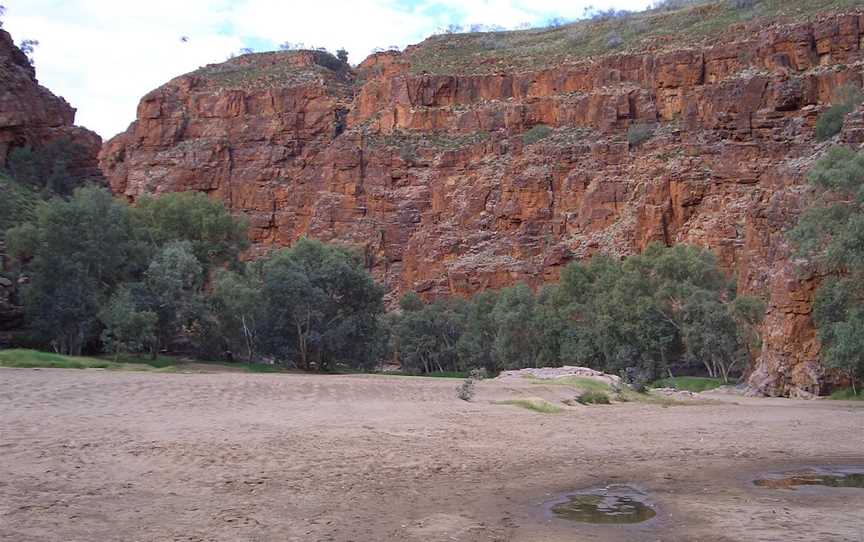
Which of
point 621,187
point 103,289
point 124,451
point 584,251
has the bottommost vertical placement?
point 124,451

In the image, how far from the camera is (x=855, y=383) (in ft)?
95.8

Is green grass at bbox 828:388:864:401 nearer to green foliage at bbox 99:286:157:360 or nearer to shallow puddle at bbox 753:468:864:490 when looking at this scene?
shallow puddle at bbox 753:468:864:490

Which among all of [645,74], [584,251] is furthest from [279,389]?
[645,74]

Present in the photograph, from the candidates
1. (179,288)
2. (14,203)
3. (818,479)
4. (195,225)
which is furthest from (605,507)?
(195,225)

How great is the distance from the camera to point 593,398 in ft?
78.2

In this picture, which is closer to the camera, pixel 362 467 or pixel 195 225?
pixel 362 467

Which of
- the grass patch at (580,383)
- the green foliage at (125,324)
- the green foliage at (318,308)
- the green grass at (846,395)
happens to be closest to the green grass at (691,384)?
the green grass at (846,395)

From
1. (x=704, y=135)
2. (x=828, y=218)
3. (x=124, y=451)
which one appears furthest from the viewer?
(x=704, y=135)

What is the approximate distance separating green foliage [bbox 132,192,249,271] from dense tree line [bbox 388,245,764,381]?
20.8 m

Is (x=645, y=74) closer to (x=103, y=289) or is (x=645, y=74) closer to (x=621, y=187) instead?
(x=621, y=187)

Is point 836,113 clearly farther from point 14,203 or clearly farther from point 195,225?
point 14,203

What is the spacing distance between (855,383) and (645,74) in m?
64.0

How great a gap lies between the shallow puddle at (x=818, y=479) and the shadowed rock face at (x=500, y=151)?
3287 centimetres

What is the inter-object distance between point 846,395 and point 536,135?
208 ft
